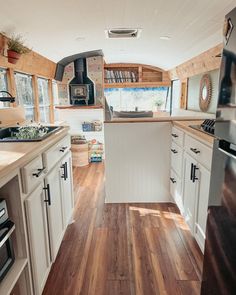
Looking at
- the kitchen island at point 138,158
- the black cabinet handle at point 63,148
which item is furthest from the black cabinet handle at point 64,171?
the kitchen island at point 138,158

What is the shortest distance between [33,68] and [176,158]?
2.25 m

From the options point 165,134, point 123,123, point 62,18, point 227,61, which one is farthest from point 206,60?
point 227,61

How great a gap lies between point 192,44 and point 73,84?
8.03ft

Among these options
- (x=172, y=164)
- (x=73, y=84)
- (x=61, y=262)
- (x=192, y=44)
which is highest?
(x=192, y=44)

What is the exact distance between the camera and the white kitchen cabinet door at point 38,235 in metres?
1.21

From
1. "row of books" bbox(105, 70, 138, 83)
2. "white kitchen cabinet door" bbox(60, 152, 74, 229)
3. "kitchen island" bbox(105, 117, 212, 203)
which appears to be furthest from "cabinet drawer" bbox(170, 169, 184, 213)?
"row of books" bbox(105, 70, 138, 83)

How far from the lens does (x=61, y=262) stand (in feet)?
5.87

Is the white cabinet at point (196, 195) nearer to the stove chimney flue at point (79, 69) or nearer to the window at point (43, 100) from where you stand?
the window at point (43, 100)

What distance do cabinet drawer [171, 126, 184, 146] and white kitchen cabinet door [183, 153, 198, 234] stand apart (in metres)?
0.18

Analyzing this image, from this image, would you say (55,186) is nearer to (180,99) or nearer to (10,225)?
(10,225)

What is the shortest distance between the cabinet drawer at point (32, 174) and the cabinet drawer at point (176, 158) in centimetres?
132

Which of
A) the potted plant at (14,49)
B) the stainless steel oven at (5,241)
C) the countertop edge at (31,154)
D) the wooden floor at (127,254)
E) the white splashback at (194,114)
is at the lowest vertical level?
the wooden floor at (127,254)

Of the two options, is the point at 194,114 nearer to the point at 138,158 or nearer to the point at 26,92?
the point at 138,158

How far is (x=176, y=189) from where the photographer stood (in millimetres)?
2408
